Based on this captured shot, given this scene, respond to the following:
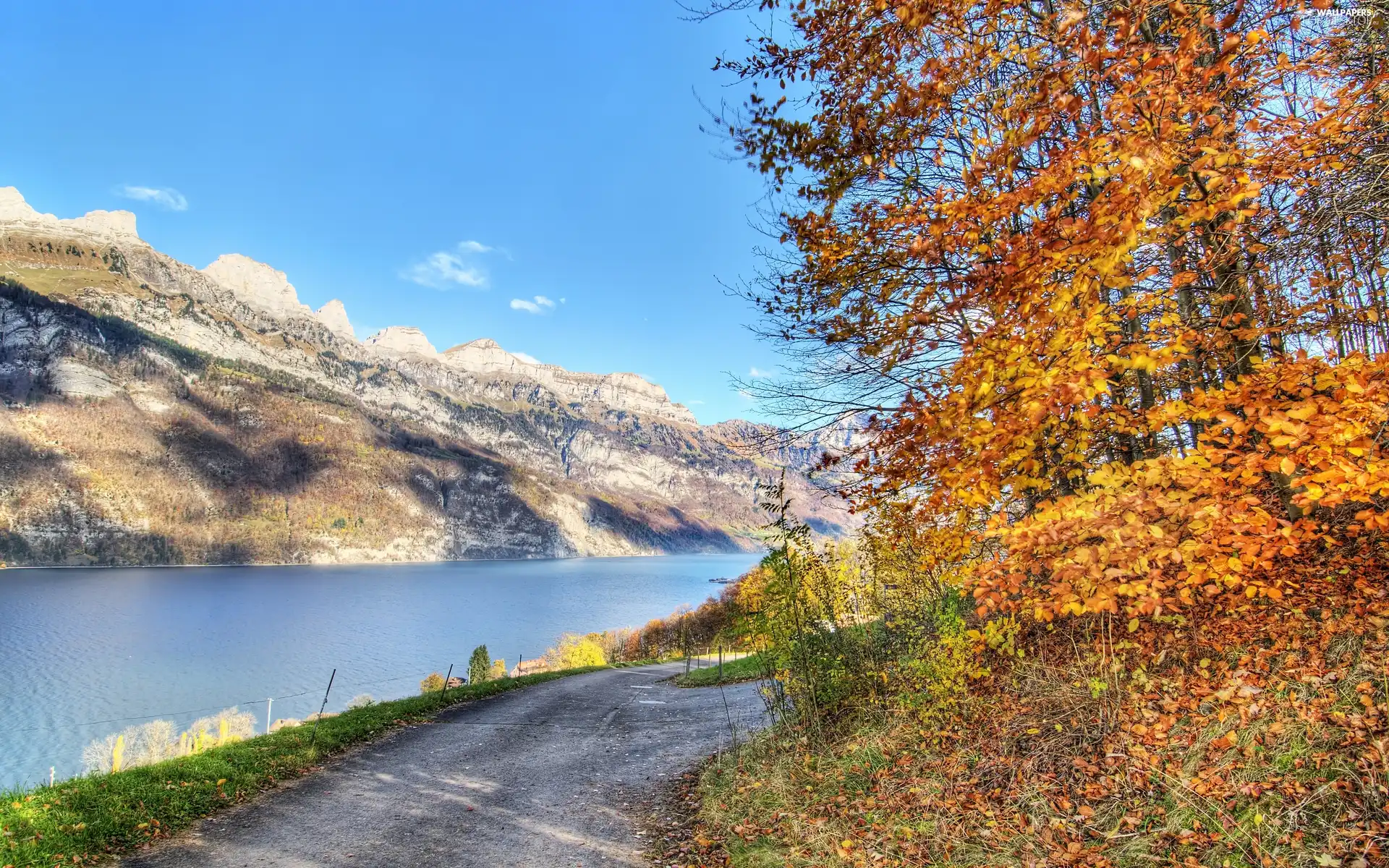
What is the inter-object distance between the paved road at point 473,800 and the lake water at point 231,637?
15523mm

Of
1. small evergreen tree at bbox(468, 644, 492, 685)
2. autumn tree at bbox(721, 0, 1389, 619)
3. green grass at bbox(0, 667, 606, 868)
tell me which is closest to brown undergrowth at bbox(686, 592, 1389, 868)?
autumn tree at bbox(721, 0, 1389, 619)

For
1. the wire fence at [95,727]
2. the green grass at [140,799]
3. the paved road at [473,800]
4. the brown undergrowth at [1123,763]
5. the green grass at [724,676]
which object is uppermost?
the brown undergrowth at [1123,763]

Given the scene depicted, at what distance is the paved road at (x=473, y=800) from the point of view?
636 centimetres

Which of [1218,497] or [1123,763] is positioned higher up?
[1218,497]

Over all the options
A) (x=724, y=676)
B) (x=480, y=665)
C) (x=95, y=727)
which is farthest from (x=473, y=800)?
(x=95, y=727)

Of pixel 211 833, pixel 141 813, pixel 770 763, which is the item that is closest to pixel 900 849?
pixel 770 763

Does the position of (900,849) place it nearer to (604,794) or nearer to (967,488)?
(967,488)

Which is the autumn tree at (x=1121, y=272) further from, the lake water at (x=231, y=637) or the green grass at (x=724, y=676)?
the lake water at (x=231, y=637)

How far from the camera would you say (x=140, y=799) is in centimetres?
691

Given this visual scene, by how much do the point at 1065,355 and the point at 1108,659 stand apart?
364 centimetres

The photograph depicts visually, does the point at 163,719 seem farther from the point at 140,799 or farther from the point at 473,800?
the point at 473,800

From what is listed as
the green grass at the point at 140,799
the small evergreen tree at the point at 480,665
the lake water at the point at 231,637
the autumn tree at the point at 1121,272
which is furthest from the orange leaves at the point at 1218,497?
the small evergreen tree at the point at 480,665

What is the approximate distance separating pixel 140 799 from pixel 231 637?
74449 mm

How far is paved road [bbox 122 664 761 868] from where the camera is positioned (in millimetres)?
6363
